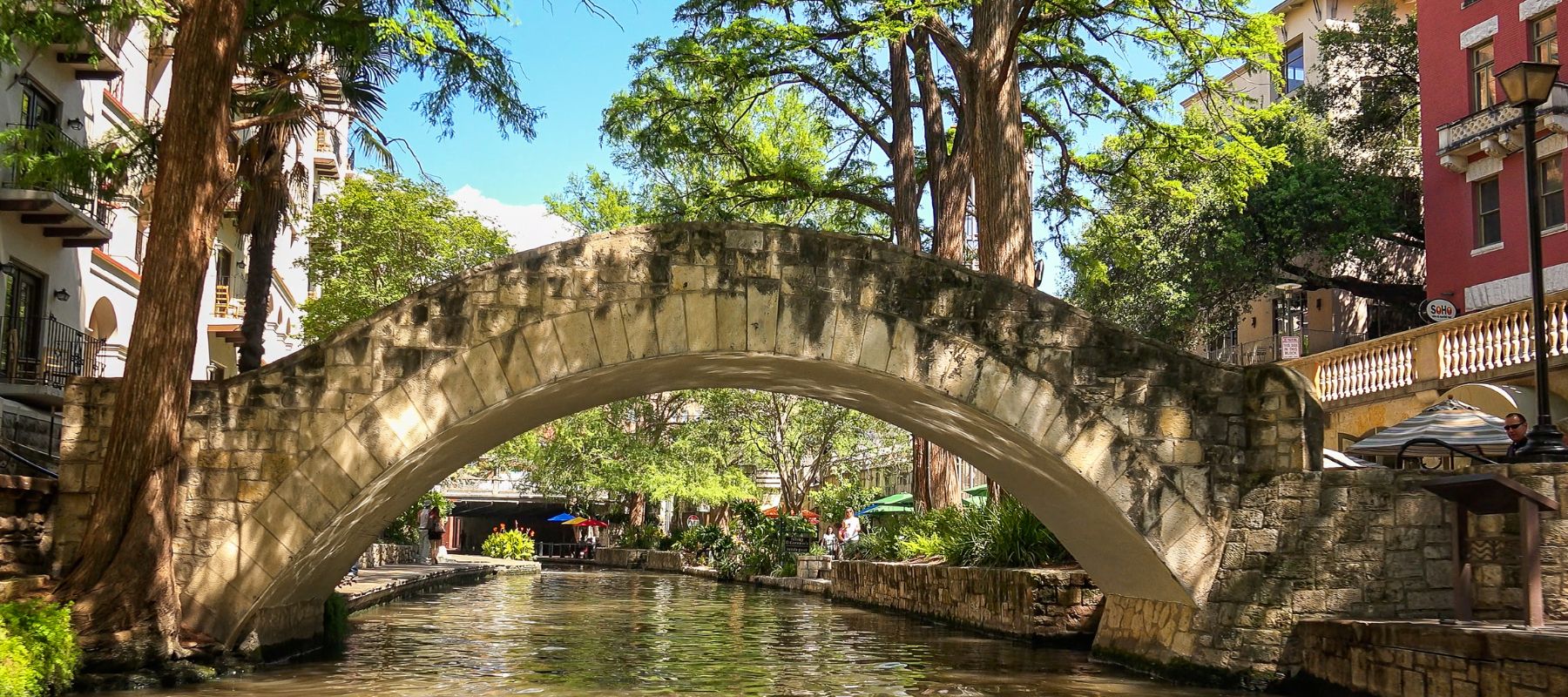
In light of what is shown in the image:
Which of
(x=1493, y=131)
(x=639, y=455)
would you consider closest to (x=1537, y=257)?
(x=1493, y=131)

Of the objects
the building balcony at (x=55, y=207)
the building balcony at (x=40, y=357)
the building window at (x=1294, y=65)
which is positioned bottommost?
the building balcony at (x=40, y=357)

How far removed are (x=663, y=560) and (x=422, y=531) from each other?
7465 millimetres

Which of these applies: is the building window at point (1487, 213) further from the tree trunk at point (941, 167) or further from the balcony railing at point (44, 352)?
the balcony railing at point (44, 352)

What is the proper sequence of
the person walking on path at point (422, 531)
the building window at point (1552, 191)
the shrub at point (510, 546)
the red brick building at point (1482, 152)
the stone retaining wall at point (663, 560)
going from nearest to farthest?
the building window at point (1552, 191) → the red brick building at point (1482, 152) → the person walking on path at point (422, 531) → the stone retaining wall at point (663, 560) → the shrub at point (510, 546)

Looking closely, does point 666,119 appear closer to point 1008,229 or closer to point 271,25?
point 1008,229

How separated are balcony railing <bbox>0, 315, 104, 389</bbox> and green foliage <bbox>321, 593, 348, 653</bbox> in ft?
23.8

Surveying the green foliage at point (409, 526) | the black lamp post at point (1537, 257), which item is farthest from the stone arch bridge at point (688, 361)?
the green foliage at point (409, 526)

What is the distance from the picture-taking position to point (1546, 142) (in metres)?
25.0

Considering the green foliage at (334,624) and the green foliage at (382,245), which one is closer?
the green foliage at (334,624)

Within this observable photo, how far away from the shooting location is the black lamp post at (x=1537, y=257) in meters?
11.6

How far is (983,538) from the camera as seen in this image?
18266 millimetres

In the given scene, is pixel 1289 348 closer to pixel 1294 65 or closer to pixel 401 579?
pixel 1294 65

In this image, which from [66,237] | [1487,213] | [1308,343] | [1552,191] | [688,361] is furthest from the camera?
[1308,343]

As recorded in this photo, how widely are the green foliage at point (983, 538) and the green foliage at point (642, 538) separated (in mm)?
23474
